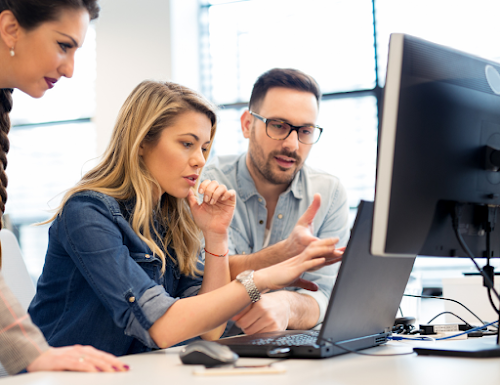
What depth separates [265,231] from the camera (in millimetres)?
2045

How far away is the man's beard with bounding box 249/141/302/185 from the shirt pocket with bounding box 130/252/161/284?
806mm

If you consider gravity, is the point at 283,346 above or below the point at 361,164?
below

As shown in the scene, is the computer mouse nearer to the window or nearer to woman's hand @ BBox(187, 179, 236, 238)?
woman's hand @ BBox(187, 179, 236, 238)

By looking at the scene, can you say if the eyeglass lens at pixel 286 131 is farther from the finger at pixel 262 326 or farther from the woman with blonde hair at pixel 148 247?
the finger at pixel 262 326

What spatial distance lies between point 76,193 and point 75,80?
287 centimetres

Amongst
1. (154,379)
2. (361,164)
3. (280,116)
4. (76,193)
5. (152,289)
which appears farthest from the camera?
(361,164)

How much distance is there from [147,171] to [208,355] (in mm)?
754

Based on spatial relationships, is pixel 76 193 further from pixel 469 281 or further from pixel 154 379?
pixel 469 281

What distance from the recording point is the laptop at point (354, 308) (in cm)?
84

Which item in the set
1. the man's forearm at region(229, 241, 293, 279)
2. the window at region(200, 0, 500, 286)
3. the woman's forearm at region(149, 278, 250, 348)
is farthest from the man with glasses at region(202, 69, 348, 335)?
the window at region(200, 0, 500, 286)

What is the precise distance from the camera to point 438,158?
2.77 feet

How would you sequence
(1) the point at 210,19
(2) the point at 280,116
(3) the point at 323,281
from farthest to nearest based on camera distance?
(1) the point at 210,19, (2) the point at 280,116, (3) the point at 323,281

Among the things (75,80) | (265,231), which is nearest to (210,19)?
(75,80)

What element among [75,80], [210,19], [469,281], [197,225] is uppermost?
[210,19]
